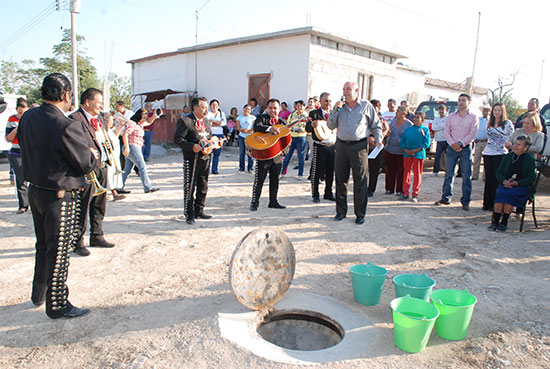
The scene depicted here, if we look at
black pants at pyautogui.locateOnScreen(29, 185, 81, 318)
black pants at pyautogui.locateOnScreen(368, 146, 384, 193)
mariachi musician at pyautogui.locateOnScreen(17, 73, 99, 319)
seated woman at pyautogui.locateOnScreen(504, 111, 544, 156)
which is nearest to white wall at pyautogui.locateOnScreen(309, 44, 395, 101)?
black pants at pyautogui.locateOnScreen(368, 146, 384, 193)

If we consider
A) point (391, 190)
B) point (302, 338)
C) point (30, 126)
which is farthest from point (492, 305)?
point (391, 190)

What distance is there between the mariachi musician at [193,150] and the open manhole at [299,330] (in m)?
2.94

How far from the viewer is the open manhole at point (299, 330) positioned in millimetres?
3262

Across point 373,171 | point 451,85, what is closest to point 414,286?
point 373,171

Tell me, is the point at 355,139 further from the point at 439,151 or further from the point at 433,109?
the point at 433,109

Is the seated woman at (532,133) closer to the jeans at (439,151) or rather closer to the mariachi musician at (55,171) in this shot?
the jeans at (439,151)

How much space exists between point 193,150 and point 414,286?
3.57 metres

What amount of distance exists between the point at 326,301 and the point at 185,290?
4.46 feet

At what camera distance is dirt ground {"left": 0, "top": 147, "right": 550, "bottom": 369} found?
8.98 feet

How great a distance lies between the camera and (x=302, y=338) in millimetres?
3324

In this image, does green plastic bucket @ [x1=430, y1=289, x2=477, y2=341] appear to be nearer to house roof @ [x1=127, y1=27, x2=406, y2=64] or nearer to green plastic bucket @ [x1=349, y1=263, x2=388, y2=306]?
green plastic bucket @ [x1=349, y1=263, x2=388, y2=306]

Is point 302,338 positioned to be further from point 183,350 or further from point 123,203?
point 123,203

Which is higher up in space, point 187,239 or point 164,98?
point 164,98

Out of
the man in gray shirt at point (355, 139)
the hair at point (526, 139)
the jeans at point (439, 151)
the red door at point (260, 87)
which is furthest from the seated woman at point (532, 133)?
the red door at point (260, 87)
